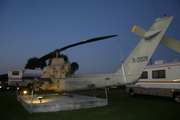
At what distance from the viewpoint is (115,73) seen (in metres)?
8.38

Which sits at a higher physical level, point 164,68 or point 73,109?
point 164,68

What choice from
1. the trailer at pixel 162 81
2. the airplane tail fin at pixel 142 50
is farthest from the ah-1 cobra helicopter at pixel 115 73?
the trailer at pixel 162 81

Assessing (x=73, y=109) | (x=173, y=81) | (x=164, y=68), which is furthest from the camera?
(x=164, y=68)

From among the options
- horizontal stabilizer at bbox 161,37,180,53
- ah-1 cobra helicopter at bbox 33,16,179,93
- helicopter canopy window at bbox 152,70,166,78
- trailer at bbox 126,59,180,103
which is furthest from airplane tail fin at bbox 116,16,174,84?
helicopter canopy window at bbox 152,70,166,78

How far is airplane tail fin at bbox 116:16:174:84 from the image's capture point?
22.0ft

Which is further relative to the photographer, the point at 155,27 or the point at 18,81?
the point at 18,81

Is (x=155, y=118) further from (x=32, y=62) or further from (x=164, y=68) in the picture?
(x=32, y=62)

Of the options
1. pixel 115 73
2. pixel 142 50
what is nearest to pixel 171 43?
pixel 142 50

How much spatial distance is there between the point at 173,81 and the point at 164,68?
1.18m

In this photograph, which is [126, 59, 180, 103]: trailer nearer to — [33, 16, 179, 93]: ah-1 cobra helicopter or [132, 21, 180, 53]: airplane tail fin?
[33, 16, 179, 93]: ah-1 cobra helicopter

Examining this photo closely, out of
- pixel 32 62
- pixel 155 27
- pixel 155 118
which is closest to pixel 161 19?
pixel 155 27

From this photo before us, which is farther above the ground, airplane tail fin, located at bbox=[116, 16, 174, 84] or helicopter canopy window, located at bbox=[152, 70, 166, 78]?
airplane tail fin, located at bbox=[116, 16, 174, 84]

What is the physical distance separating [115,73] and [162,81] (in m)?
4.87

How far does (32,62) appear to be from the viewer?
4066 centimetres
